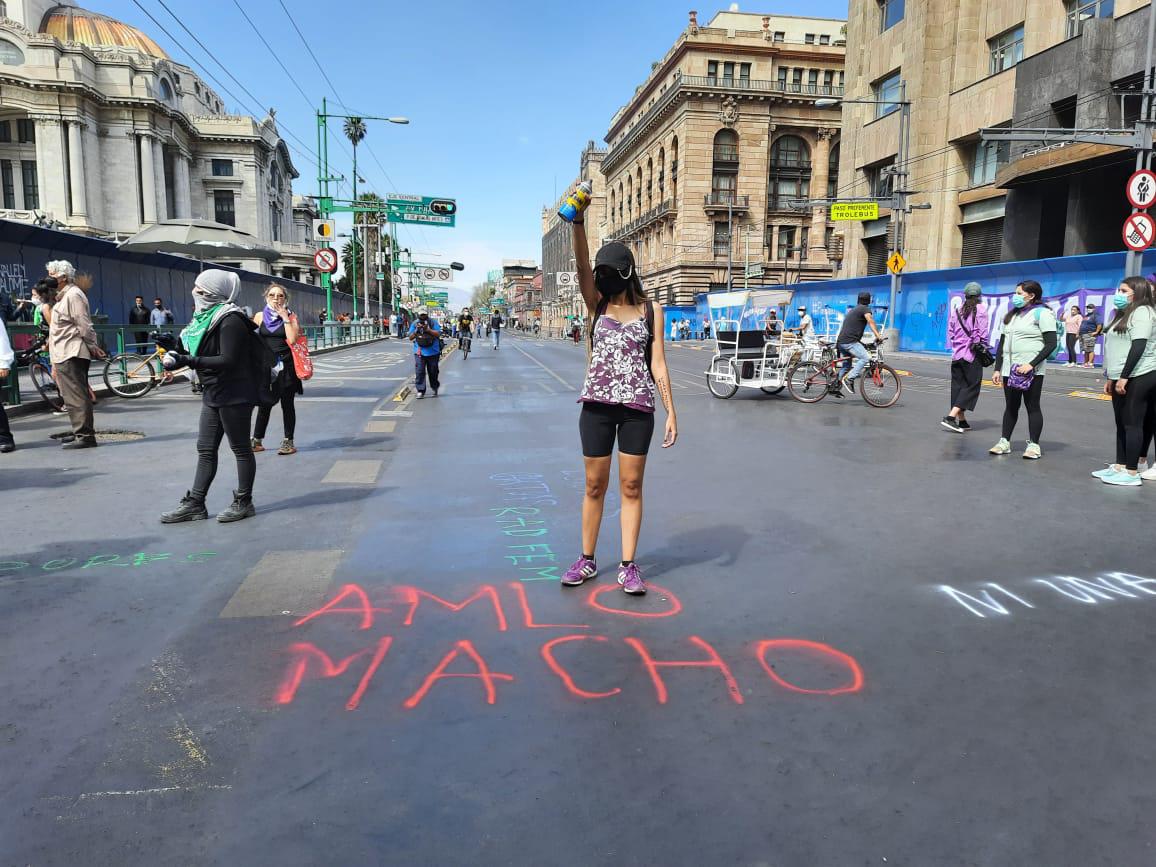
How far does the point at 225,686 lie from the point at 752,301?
52.4ft

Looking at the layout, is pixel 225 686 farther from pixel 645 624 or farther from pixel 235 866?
pixel 645 624

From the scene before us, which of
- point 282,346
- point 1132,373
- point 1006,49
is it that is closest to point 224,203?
point 1006,49

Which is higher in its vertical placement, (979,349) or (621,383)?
(979,349)

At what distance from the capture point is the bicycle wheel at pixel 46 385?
11336mm

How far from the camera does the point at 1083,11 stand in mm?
29578

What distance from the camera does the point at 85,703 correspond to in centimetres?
296

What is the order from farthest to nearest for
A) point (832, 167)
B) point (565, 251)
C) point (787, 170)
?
point (565, 251), point (832, 167), point (787, 170)

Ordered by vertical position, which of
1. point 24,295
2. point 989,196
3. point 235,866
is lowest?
point 235,866

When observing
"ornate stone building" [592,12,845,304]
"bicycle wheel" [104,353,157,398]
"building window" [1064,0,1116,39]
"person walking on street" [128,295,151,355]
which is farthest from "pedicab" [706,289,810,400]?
"ornate stone building" [592,12,845,304]

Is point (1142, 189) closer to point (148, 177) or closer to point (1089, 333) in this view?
point (1089, 333)

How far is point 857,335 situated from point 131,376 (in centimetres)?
1220

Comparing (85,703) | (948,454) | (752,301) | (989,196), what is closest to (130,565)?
(85,703)

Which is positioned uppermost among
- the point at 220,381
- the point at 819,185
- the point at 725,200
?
the point at 819,185

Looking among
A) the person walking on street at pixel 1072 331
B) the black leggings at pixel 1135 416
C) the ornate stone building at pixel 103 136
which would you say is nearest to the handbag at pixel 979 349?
the black leggings at pixel 1135 416
